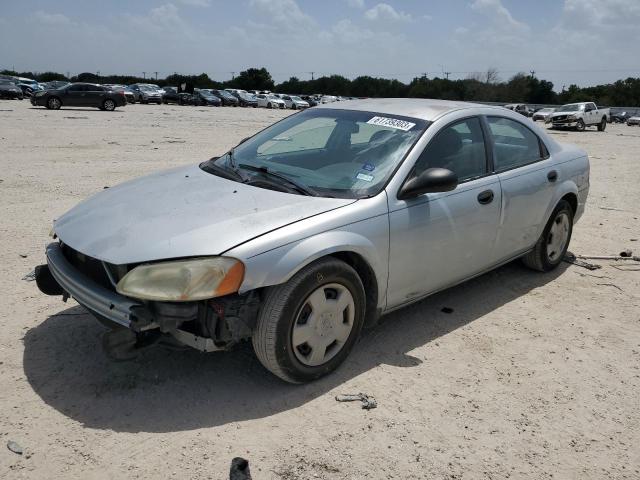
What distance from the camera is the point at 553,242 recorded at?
526cm

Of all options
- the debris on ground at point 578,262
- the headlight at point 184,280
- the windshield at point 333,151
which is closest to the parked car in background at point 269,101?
the debris on ground at point 578,262

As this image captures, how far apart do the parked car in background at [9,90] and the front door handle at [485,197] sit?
3978 cm

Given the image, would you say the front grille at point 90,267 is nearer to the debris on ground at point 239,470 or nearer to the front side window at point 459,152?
the debris on ground at point 239,470

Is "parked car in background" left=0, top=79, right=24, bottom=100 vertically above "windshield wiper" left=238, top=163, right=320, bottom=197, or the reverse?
"parked car in background" left=0, top=79, right=24, bottom=100

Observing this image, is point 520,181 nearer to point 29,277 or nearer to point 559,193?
point 559,193

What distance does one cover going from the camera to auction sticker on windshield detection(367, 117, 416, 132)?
12.8ft

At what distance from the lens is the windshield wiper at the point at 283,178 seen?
3.41 meters

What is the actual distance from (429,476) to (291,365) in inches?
36.4

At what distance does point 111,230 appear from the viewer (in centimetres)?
309

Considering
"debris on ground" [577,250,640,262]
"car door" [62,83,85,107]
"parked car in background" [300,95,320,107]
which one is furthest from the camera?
"parked car in background" [300,95,320,107]

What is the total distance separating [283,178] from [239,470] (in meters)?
1.84

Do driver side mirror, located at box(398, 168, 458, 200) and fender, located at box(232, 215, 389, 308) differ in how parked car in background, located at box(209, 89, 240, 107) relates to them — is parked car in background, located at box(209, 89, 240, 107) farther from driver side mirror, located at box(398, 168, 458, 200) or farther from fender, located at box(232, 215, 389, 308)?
fender, located at box(232, 215, 389, 308)

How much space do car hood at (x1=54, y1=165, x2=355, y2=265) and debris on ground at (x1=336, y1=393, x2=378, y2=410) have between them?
3.39 ft

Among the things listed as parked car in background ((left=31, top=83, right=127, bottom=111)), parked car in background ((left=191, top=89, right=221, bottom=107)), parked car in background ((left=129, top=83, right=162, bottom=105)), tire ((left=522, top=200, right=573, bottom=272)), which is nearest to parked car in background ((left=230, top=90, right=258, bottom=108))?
parked car in background ((left=191, top=89, right=221, bottom=107))
